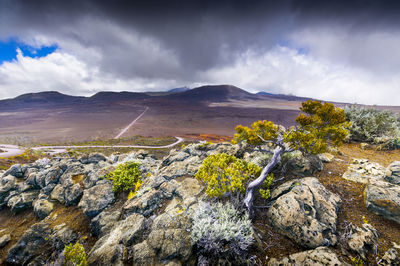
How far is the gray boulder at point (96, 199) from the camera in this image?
663 cm

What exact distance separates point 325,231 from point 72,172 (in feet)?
38.3

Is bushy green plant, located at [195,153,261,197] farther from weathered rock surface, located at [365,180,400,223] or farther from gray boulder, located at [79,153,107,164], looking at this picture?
gray boulder, located at [79,153,107,164]

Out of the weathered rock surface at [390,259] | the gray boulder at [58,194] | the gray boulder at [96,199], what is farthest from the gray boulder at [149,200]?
the weathered rock surface at [390,259]

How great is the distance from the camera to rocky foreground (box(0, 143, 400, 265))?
3.82 m

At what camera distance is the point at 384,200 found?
4.43 meters

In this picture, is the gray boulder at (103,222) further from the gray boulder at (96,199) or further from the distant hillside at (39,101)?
the distant hillside at (39,101)

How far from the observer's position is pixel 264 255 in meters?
3.87

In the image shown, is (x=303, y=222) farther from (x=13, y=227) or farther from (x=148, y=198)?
(x=13, y=227)

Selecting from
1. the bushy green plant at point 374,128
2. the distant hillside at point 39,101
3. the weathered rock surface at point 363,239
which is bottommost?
the weathered rock surface at point 363,239

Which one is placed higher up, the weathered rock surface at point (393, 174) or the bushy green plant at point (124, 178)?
the weathered rock surface at point (393, 174)

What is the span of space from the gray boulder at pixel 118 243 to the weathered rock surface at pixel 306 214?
4.28 m

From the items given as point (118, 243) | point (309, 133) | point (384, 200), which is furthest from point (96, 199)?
point (309, 133)

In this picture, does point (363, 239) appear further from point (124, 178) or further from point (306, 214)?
point (124, 178)

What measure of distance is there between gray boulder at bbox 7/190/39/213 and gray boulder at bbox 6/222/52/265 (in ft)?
12.6
